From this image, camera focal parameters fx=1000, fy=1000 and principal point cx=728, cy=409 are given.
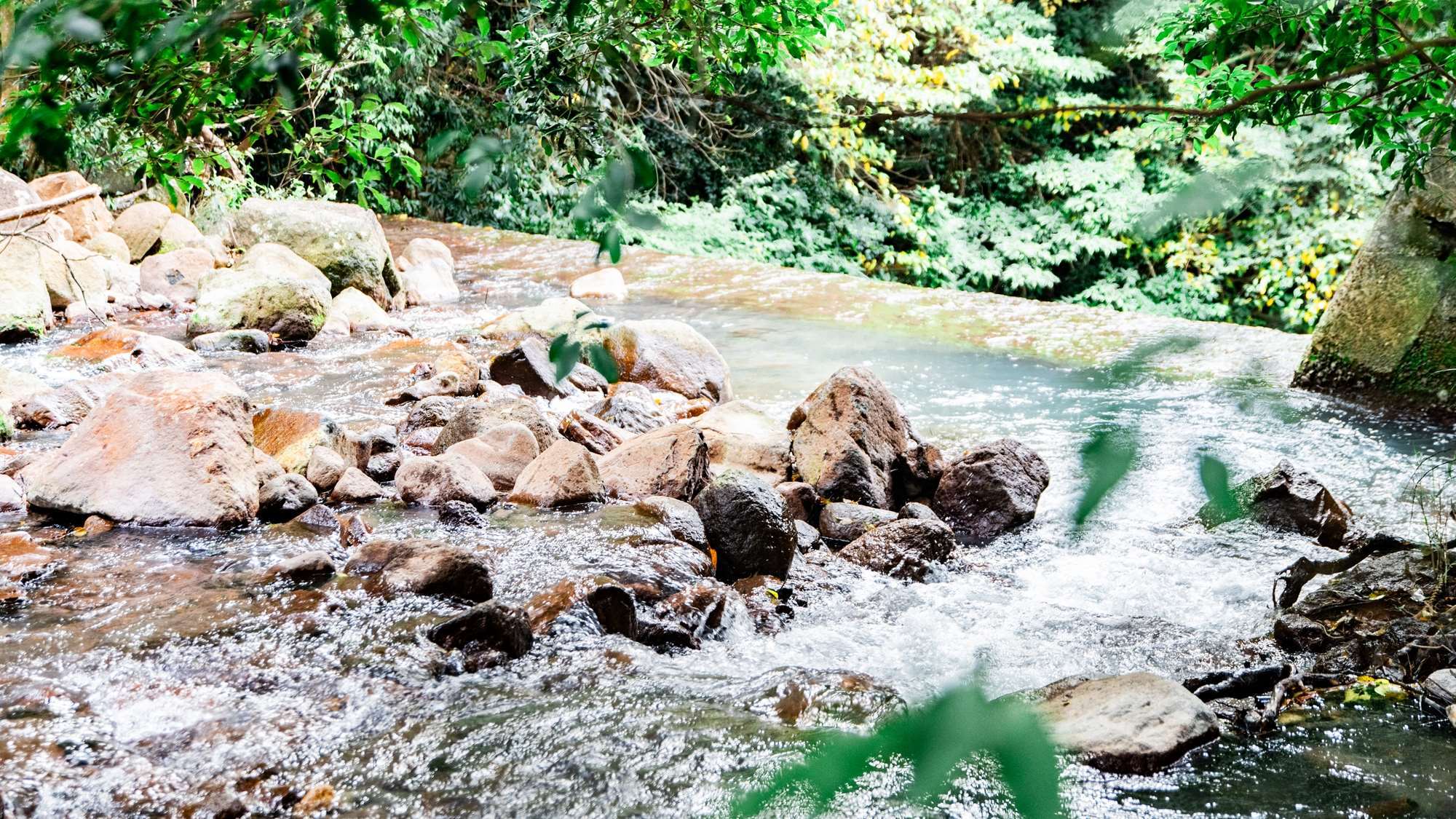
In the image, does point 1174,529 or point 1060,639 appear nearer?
point 1060,639

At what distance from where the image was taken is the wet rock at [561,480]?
4.31 m

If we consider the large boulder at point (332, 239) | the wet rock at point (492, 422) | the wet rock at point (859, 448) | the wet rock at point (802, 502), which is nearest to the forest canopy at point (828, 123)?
the large boulder at point (332, 239)

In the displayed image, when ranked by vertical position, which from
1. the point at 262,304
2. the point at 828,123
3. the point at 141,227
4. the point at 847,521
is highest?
the point at 828,123

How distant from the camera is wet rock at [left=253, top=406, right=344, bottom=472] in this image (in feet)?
14.5

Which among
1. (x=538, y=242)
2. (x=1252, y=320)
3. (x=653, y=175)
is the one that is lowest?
(x=1252, y=320)

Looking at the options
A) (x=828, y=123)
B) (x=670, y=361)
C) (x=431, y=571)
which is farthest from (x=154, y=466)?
(x=670, y=361)

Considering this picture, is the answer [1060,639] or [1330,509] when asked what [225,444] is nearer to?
[1060,639]

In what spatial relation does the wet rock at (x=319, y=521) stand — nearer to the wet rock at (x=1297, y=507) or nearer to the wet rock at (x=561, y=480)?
the wet rock at (x=561, y=480)

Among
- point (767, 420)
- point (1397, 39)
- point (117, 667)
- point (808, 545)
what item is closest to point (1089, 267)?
point (767, 420)

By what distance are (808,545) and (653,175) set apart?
345 centimetres

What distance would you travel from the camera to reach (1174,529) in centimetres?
441

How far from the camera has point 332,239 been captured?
8844 millimetres

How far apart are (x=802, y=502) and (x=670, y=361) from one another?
8.09 ft

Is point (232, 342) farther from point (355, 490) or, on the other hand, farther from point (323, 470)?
point (355, 490)
